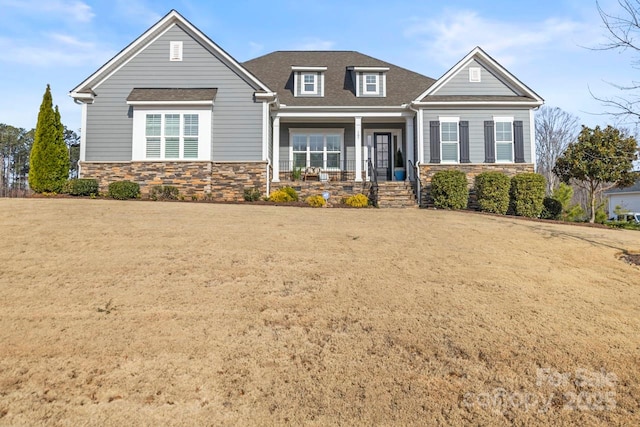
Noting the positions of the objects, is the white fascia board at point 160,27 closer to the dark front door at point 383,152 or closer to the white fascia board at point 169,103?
the white fascia board at point 169,103

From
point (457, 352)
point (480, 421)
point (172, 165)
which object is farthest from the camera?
point (172, 165)

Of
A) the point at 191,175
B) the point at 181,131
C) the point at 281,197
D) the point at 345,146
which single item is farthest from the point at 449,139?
the point at 181,131

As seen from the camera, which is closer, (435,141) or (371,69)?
(435,141)

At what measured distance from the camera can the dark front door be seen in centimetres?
1977

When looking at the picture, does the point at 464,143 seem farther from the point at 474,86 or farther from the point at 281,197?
the point at 281,197

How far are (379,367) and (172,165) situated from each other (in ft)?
43.1

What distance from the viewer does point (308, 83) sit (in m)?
19.1

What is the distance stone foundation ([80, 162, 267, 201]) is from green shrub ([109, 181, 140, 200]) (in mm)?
813

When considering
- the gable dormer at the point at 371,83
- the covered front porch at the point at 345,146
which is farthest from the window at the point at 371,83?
the covered front porch at the point at 345,146

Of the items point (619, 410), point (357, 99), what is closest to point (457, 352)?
point (619, 410)

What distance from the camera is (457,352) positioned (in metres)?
4.43

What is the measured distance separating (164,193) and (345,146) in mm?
7949

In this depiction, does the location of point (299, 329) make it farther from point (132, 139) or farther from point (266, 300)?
point (132, 139)

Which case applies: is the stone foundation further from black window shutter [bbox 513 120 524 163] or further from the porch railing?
black window shutter [bbox 513 120 524 163]
